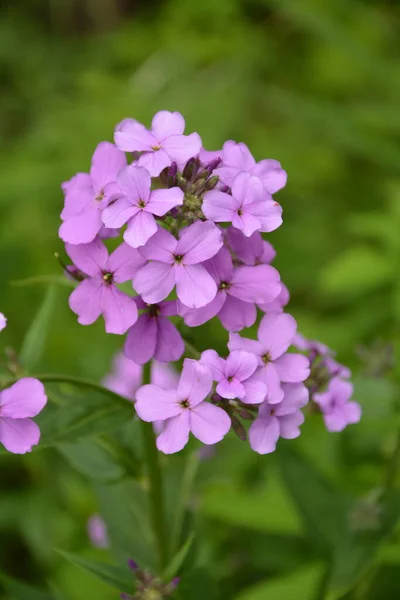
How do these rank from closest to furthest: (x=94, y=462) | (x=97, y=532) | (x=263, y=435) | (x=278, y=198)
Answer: (x=263, y=435)
(x=94, y=462)
(x=97, y=532)
(x=278, y=198)

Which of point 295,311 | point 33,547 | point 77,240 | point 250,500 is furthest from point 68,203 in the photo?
point 295,311

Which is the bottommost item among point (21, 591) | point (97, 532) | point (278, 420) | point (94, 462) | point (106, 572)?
point (97, 532)

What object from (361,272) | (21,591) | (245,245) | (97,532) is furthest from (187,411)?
(361,272)

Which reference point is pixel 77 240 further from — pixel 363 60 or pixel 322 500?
pixel 363 60

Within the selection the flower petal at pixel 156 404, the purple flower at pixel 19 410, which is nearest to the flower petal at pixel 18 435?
the purple flower at pixel 19 410

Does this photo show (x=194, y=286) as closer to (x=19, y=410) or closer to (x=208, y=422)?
(x=208, y=422)

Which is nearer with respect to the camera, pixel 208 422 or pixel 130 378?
pixel 208 422

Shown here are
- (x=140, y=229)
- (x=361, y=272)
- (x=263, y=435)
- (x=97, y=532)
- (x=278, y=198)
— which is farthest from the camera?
(x=278, y=198)

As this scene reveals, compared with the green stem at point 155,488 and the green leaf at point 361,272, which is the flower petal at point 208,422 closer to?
the green stem at point 155,488
